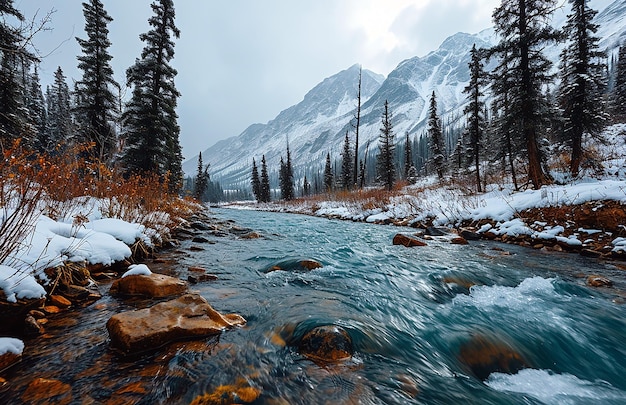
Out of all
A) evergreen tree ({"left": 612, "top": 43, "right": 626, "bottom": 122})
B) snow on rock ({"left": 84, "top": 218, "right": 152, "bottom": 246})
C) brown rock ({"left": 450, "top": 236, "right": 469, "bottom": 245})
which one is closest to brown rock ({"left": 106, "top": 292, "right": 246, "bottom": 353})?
snow on rock ({"left": 84, "top": 218, "right": 152, "bottom": 246})

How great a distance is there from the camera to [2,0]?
394 inches

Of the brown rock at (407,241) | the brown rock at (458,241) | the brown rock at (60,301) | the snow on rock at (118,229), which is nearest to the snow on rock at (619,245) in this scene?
the brown rock at (458,241)

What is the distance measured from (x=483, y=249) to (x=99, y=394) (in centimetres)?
807

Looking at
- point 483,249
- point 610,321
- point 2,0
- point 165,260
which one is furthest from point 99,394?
point 2,0

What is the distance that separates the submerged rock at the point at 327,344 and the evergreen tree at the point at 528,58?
43.3ft

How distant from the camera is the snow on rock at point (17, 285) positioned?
2.37 metres

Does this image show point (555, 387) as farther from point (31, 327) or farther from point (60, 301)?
point (60, 301)

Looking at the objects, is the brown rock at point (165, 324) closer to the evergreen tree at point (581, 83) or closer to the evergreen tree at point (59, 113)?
the evergreen tree at point (581, 83)

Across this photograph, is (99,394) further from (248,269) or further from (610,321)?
(610,321)

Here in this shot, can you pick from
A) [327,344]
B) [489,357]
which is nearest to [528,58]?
[489,357]

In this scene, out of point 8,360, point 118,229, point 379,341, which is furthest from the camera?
point 118,229

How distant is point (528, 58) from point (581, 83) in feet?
15.1

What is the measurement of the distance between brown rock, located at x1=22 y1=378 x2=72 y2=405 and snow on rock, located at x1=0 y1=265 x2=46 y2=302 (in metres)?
0.98

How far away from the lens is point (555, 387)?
2406 mm
